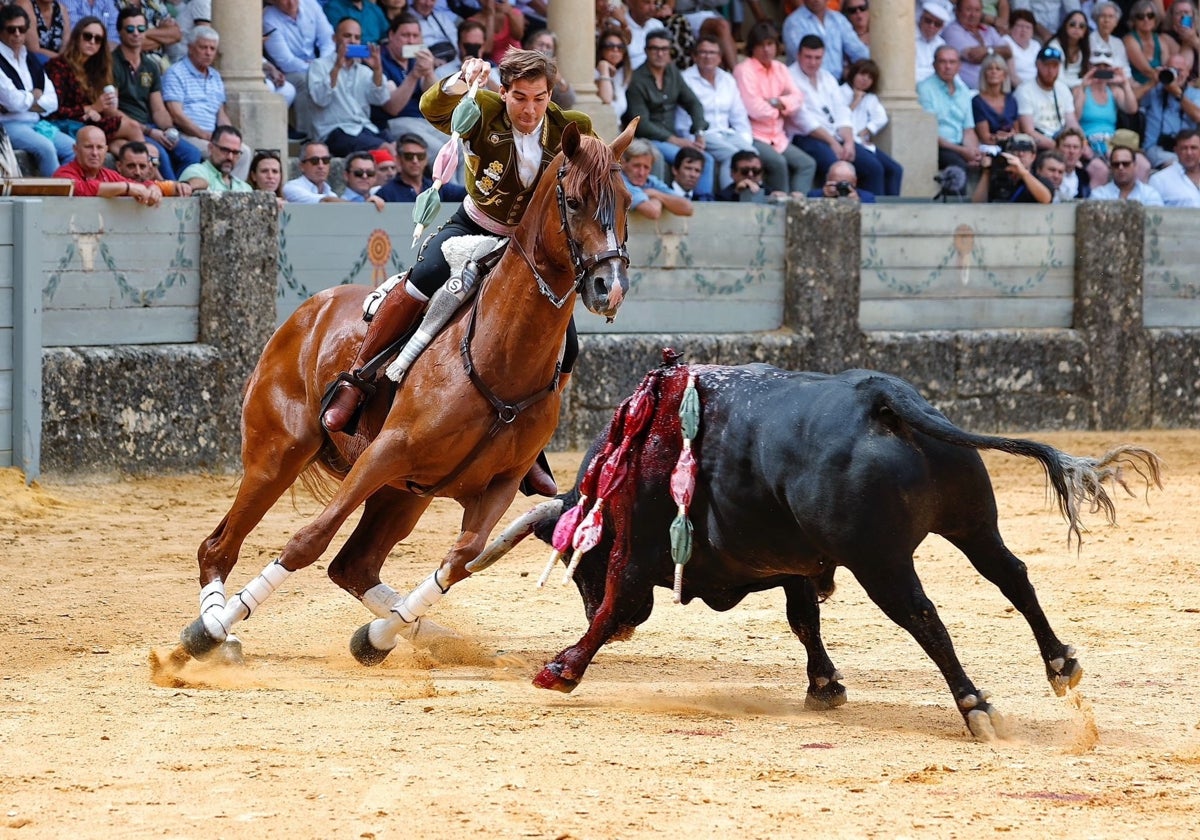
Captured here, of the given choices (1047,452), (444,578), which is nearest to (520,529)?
(444,578)

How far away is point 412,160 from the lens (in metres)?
12.9

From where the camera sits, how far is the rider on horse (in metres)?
6.99

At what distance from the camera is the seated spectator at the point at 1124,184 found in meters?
16.5

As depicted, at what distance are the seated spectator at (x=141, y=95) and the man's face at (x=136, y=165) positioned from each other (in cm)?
73

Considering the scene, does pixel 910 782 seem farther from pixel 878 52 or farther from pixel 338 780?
pixel 878 52

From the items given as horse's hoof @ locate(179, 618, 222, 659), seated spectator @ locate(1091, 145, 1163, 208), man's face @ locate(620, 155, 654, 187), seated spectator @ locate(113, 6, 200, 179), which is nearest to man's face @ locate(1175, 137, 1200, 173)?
seated spectator @ locate(1091, 145, 1163, 208)

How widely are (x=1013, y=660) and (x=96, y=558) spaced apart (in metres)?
4.60

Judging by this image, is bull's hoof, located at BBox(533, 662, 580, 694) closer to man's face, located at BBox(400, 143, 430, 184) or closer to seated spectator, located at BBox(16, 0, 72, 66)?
man's face, located at BBox(400, 143, 430, 184)

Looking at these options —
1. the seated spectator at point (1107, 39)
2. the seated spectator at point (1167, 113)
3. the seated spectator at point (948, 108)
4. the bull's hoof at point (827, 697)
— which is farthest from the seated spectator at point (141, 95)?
the seated spectator at point (1167, 113)

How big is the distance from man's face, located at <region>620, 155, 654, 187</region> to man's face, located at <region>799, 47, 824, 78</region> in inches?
119

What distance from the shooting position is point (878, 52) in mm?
16875

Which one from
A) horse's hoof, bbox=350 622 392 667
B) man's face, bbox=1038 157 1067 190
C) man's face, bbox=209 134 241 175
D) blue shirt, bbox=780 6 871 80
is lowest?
horse's hoof, bbox=350 622 392 667

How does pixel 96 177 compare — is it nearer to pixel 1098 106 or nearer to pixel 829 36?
pixel 829 36

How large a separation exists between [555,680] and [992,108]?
12.0m
